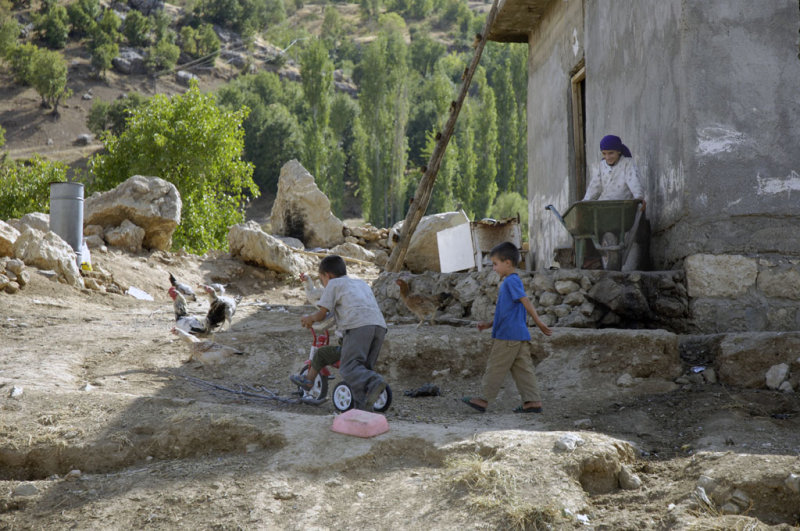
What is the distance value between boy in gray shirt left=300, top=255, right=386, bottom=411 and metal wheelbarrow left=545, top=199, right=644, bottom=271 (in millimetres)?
2084

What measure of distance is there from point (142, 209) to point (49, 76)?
3994 centimetres

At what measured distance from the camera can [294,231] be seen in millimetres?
17438

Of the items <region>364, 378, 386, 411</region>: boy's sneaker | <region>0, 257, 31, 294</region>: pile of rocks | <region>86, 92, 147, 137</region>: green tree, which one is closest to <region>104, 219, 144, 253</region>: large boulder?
<region>0, 257, 31, 294</region>: pile of rocks

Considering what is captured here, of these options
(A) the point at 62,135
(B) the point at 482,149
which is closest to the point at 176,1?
A: (A) the point at 62,135

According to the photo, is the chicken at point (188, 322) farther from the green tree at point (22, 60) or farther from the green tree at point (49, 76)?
the green tree at point (22, 60)

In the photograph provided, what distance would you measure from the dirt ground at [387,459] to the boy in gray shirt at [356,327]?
1.30 ft

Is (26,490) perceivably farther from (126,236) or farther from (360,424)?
(126,236)

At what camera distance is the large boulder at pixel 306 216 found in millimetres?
17281

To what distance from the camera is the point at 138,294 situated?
10.9 meters

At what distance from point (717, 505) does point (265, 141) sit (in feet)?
139

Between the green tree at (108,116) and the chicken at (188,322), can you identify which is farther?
the green tree at (108,116)

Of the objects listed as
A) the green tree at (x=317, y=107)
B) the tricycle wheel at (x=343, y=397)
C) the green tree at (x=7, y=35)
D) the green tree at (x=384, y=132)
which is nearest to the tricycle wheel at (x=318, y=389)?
the tricycle wheel at (x=343, y=397)

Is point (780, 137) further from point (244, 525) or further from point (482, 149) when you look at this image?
point (482, 149)

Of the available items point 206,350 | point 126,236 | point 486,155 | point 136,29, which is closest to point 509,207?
point 486,155
